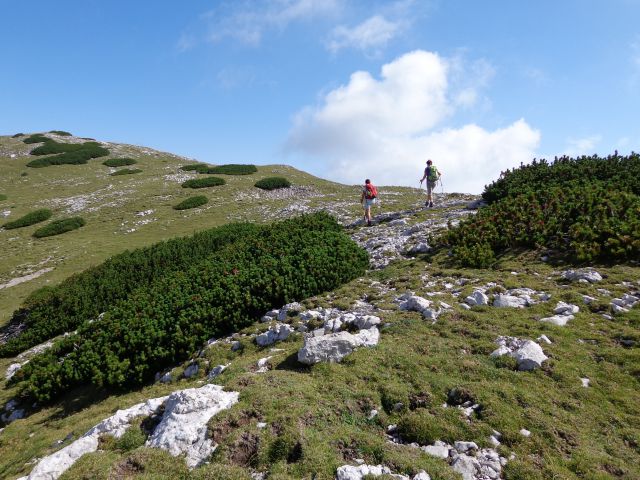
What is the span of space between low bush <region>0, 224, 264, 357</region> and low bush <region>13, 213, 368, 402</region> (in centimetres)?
297

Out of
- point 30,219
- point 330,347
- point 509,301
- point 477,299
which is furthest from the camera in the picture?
point 30,219

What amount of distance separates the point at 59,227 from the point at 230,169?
19518mm

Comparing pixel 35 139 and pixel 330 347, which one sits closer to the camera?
pixel 330 347

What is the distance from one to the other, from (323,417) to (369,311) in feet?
15.5

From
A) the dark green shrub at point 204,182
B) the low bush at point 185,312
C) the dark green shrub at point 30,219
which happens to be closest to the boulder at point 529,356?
the low bush at point 185,312

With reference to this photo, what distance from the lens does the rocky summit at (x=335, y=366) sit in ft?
17.5

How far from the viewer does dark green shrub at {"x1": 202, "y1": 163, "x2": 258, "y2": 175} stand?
1705 inches

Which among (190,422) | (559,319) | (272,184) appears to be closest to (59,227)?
(272,184)

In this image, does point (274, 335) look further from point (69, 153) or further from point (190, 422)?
point (69, 153)

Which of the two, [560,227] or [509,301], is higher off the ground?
[560,227]

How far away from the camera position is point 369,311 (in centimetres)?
1045

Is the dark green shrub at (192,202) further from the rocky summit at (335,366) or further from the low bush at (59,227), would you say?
the rocky summit at (335,366)

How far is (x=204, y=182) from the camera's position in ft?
124

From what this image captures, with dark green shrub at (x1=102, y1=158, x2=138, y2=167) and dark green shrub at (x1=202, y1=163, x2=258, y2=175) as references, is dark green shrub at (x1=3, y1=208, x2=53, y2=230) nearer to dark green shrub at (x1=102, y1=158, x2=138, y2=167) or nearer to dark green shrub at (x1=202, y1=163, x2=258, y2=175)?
dark green shrub at (x1=202, y1=163, x2=258, y2=175)
